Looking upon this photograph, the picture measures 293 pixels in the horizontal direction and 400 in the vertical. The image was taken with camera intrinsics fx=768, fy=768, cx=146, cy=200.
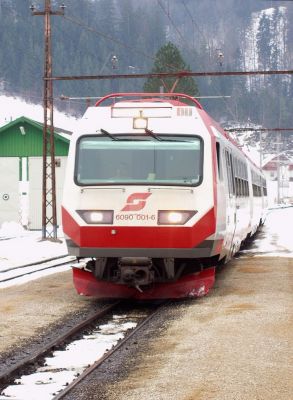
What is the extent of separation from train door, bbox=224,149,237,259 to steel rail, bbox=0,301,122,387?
3107 millimetres

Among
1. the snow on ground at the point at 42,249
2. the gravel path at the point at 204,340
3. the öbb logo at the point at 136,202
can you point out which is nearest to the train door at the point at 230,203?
the gravel path at the point at 204,340

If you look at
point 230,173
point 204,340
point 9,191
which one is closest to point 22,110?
point 9,191

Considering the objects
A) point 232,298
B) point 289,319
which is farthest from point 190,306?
point 289,319

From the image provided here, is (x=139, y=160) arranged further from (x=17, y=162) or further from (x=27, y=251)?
(x=17, y=162)

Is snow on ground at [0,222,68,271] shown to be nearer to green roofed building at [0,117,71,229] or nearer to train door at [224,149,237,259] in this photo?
train door at [224,149,237,259]

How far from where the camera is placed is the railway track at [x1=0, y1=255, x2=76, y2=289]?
15328 mm

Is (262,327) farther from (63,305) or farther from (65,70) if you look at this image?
(65,70)

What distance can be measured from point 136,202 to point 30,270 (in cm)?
722

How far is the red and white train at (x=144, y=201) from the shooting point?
427 inches

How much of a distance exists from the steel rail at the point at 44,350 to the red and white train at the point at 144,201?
79 cm

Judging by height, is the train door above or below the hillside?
below

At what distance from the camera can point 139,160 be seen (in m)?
11.3

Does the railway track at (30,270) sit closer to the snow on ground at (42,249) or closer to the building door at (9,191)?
the snow on ground at (42,249)

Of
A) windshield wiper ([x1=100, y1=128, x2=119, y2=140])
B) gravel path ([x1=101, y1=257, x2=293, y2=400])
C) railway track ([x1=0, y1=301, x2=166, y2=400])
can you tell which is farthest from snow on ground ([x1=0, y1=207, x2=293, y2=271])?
gravel path ([x1=101, y1=257, x2=293, y2=400])
